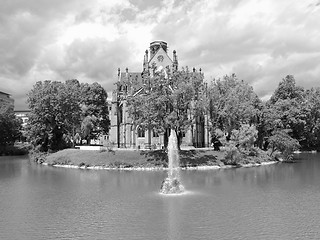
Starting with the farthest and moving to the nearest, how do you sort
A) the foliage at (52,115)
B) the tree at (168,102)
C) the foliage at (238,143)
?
the foliage at (52,115) → the tree at (168,102) → the foliage at (238,143)

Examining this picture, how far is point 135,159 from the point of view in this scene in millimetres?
51125

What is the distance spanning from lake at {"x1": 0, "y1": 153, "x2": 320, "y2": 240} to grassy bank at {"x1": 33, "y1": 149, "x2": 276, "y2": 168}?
11.0 metres

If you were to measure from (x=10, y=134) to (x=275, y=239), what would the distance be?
79674mm

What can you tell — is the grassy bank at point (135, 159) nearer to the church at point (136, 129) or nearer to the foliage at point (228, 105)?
the foliage at point (228, 105)

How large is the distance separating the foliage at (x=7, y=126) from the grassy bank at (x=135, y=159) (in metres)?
31.2

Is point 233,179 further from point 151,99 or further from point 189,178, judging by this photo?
point 151,99

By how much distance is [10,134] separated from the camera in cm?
8312

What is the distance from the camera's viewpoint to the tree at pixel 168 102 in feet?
168

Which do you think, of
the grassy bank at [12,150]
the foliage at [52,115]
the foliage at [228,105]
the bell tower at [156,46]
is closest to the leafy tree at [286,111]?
the foliage at [228,105]

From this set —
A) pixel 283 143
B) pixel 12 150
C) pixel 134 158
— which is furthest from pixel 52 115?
pixel 283 143

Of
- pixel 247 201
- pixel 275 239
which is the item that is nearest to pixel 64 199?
pixel 247 201

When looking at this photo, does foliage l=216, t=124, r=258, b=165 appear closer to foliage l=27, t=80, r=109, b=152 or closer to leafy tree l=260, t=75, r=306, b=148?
leafy tree l=260, t=75, r=306, b=148

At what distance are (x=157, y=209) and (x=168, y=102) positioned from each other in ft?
100

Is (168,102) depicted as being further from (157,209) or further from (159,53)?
(159,53)
